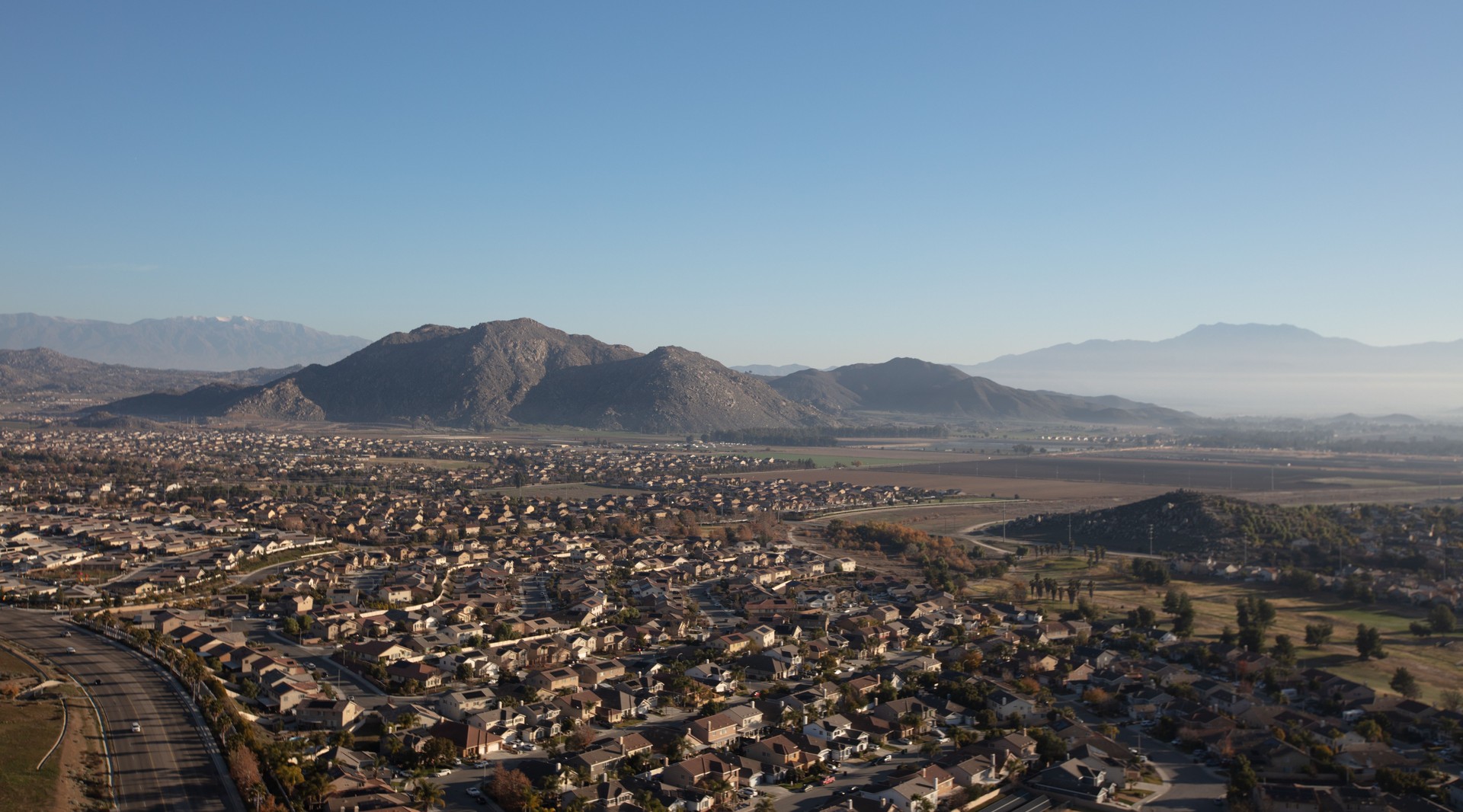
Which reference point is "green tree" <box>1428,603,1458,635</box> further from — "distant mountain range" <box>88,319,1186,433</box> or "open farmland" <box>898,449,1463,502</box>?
"distant mountain range" <box>88,319,1186,433</box>

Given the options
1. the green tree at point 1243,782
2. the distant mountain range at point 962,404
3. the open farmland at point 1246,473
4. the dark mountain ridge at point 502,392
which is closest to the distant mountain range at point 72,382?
the dark mountain ridge at point 502,392

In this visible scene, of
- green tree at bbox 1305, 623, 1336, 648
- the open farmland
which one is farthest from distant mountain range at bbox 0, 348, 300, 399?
green tree at bbox 1305, 623, 1336, 648

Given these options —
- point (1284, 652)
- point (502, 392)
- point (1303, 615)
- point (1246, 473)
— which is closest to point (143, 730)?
point (1284, 652)

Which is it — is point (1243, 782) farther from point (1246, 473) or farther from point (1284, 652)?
point (1246, 473)

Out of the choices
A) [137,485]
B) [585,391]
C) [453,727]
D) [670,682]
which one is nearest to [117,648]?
[453,727]

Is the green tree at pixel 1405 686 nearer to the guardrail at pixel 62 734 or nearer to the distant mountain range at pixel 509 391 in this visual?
the guardrail at pixel 62 734

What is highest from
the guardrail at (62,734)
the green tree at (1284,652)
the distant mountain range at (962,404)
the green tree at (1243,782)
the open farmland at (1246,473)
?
the distant mountain range at (962,404)
